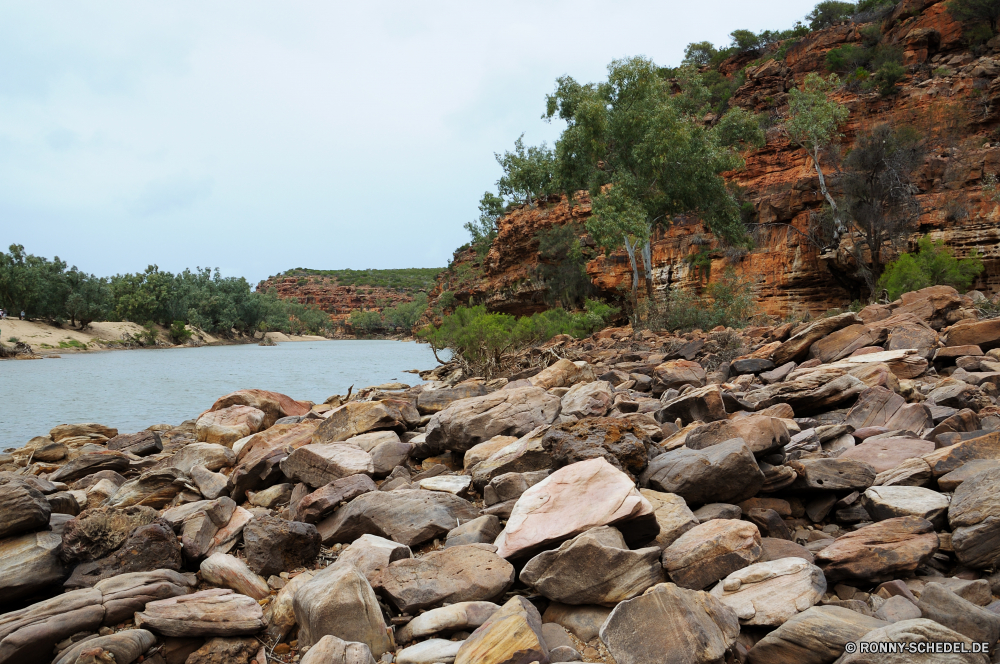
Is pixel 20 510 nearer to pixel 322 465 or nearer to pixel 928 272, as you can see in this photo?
pixel 322 465

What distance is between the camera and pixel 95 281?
4903 centimetres

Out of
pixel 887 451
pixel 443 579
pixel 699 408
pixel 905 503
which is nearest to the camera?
pixel 443 579

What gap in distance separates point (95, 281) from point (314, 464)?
2193 inches

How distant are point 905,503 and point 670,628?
1.70m

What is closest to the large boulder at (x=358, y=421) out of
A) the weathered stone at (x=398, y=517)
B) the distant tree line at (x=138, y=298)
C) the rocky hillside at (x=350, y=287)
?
the weathered stone at (x=398, y=517)

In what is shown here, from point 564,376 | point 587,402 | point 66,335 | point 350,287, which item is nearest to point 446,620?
point 587,402

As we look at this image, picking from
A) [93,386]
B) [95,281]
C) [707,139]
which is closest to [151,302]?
[95,281]

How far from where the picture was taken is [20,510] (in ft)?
11.4

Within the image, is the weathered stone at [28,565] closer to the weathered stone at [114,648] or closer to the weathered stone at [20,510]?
the weathered stone at [20,510]

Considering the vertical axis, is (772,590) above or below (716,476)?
below

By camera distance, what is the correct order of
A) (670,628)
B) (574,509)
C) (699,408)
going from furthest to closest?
1. (699,408)
2. (574,509)
3. (670,628)

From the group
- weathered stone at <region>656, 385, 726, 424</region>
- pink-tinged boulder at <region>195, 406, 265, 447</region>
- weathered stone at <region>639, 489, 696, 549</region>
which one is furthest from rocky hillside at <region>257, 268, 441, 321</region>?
weathered stone at <region>639, 489, 696, 549</region>

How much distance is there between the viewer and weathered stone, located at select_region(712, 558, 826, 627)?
2.50 meters

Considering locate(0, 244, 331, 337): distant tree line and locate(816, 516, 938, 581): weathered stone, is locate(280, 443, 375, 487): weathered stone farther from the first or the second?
locate(0, 244, 331, 337): distant tree line
